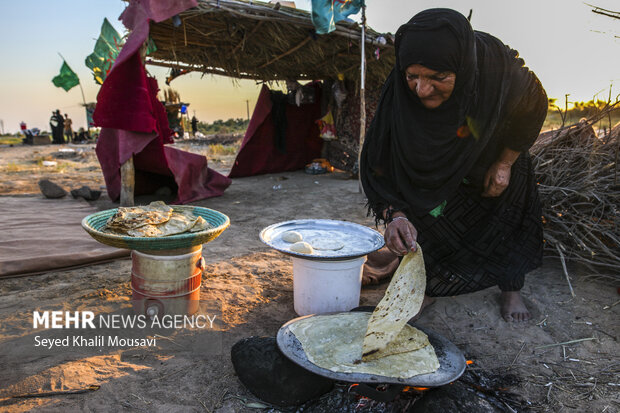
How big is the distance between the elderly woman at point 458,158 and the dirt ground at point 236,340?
8.6 inches

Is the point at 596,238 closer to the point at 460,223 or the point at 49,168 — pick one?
the point at 460,223

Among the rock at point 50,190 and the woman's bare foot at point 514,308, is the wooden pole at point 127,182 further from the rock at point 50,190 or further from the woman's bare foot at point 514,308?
the woman's bare foot at point 514,308

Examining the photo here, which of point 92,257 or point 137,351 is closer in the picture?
point 137,351

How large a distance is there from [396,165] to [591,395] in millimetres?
1339

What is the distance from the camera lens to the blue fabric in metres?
4.69

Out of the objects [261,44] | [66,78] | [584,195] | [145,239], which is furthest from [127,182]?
[66,78]

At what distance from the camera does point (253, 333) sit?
2102 millimetres

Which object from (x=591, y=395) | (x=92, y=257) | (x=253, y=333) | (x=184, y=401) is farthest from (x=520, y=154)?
(x=92, y=257)

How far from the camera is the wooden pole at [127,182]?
456cm

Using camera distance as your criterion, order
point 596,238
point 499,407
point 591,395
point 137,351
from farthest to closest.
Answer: point 596,238 < point 137,351 < point 591,395 < point 499,407

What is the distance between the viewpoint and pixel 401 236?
174cm

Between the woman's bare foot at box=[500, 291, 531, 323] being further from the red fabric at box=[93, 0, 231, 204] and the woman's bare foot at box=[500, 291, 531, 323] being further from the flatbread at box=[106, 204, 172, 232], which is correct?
the red fabric at box=[93, 0, 231, 204]

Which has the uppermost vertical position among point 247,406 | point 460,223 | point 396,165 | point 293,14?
point 293,14

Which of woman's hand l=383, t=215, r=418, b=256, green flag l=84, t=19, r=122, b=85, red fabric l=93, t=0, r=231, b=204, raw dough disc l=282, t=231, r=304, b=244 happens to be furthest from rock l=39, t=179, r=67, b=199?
woman's hand l=383, t=215, r=418, b=256
